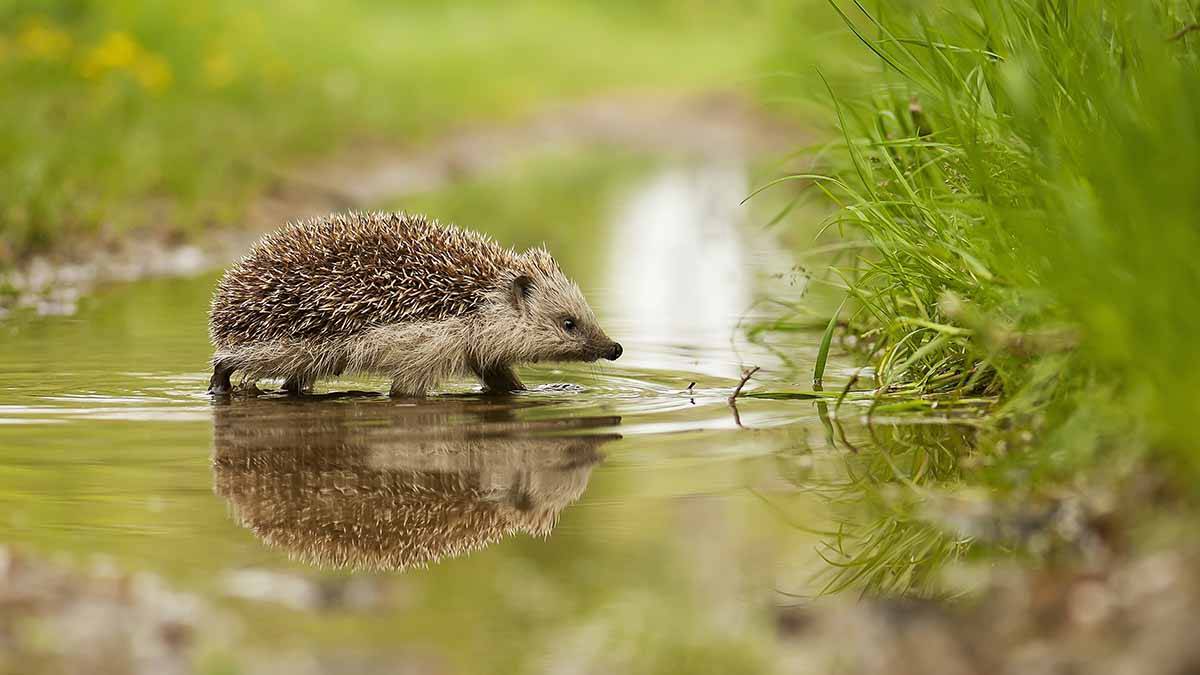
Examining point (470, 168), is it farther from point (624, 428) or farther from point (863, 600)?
point (863, 600)

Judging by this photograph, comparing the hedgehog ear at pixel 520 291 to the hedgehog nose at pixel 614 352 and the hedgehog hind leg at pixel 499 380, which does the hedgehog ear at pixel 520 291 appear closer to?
the hedgehog hind leg at pixel 499 380

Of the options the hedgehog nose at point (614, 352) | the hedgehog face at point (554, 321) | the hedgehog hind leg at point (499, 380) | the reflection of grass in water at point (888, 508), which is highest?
the hedgehog face at point (554, 321)

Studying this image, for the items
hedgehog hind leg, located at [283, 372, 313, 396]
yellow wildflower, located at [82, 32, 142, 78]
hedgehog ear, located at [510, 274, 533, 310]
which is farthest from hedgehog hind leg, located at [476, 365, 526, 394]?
yellow wildflower, located at [82, 32, 142, 78]

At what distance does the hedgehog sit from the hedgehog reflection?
1.39 ft

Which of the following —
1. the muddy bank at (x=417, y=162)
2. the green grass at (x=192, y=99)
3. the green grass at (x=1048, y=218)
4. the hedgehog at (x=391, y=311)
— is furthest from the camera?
the green grass at (x=192, y=99)

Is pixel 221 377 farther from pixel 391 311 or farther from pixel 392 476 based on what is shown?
pixel 392 476

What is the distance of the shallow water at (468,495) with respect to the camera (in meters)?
4.22

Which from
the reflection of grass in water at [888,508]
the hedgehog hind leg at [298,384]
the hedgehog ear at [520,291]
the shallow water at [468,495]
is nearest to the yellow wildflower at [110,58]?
the shallow water at [468,495]

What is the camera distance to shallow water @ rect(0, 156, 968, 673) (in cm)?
422

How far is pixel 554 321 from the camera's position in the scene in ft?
28.1

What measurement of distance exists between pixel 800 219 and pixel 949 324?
384 inches

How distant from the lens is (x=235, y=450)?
6.64m

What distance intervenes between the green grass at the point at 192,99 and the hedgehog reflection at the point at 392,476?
5.86 metres

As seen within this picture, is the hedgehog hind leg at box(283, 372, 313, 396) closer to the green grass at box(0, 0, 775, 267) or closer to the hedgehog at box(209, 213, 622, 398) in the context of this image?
the hedgehog at box(209, 213, 622, 398)
